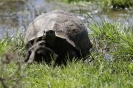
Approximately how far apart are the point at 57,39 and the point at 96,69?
3.01 ft

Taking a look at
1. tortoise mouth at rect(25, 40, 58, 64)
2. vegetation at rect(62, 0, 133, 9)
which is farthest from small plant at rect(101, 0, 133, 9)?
tortoise mouth at rect(25, 40, 58, 64)

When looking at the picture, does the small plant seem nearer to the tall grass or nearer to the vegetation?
the vegetation

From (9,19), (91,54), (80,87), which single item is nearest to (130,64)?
(91,54)

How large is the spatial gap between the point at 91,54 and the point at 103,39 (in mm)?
777

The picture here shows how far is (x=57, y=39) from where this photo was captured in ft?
17.4

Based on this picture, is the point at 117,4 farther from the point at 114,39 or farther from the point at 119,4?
the point at 114,39

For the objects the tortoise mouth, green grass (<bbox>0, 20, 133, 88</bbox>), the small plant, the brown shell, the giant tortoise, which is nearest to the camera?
green grass (<bbox>0, 20, 133, 88</bbox>)

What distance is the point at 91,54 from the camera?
551 centimetres

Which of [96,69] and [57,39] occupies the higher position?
[57,39]

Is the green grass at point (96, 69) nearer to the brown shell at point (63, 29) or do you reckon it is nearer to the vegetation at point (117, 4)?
the brown shell at point (63, 29)

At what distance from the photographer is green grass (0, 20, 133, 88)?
402 cm

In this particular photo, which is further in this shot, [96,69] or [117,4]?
[117,4]

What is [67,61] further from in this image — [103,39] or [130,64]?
[103,39]

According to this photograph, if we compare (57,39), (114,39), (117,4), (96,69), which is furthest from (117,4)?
(96,69)
